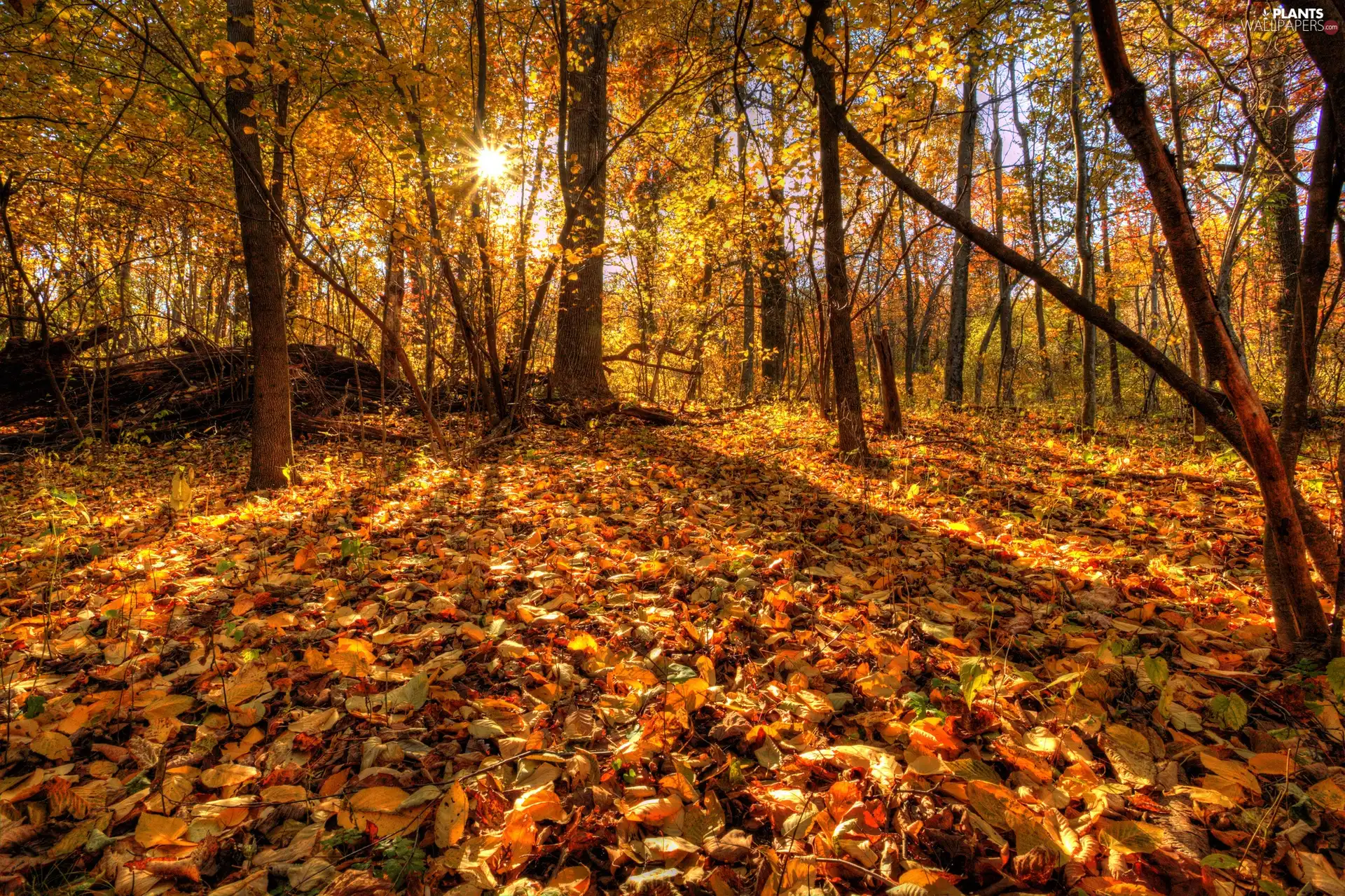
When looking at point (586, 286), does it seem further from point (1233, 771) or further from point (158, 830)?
point (1233, 771)

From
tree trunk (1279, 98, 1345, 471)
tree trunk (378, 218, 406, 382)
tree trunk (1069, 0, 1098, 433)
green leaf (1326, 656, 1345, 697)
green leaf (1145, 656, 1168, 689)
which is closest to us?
green leaf (1326, 656, 1345, 697)

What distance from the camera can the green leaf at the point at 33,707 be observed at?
1627 mm

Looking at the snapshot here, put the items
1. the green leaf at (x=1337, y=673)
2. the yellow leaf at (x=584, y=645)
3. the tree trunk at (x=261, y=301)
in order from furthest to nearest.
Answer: the tree trunk at (x=261, y=301) < the yellow leaf at (x=584, y=645) < the green leaf at (x=1337, y=673)

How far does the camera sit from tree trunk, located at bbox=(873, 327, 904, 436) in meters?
6.09

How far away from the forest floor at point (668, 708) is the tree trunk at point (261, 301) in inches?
48.6

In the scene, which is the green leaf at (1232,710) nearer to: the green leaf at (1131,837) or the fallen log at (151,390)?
the green leaf at (1131,837)

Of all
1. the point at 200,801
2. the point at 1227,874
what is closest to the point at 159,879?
the point at 200,801

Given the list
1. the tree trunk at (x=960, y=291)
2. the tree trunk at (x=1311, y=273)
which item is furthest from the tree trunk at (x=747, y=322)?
the tree trunk at (x=1311, y=273)

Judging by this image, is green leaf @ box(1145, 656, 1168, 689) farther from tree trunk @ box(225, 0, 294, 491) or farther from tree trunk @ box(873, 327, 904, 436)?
tree trunk @ box(225, 0, 294, 491)

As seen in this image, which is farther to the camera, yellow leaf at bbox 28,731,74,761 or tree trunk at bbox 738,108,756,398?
tree trunk at bbox 738,108,756,398

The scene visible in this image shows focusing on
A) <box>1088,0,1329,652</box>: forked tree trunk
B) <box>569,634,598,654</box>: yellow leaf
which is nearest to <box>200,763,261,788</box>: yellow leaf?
<box>569,634,598,654</box>: yellow leaf

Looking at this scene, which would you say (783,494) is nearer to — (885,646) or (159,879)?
(885,646)

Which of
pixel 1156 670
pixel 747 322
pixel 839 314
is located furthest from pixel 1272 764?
pixel 747 322

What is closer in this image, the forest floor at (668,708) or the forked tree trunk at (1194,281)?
the forest floor at (668,708)
